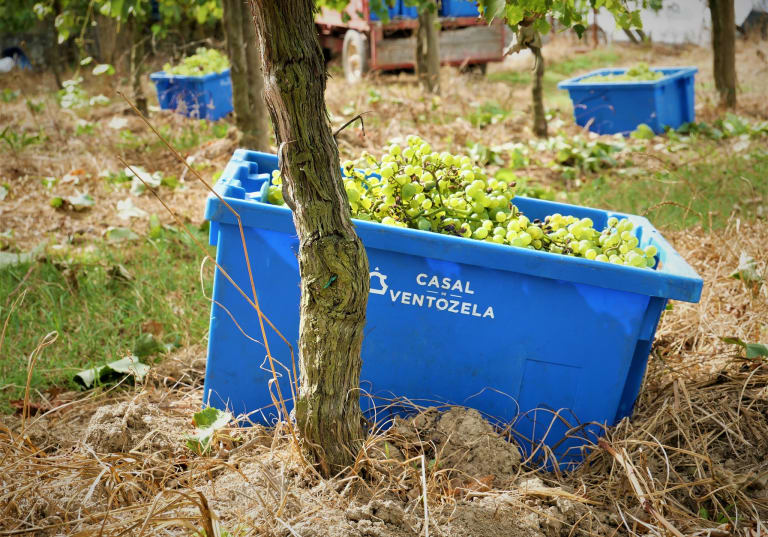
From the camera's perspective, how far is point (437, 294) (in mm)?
1944

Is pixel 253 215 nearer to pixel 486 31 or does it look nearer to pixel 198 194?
pixel 198 194

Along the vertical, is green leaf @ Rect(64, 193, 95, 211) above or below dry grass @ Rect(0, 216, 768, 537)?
above

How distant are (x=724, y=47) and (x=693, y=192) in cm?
342

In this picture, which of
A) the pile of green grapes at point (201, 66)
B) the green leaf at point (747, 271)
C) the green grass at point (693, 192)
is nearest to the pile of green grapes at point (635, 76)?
the green grass at point (693, 192)

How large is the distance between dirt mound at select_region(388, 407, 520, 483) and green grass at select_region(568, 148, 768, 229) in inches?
91.3

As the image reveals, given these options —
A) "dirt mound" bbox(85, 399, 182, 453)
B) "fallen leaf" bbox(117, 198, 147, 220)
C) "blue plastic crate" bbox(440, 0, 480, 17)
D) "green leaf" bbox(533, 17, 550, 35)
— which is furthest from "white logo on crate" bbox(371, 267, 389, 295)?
"blue plastic crate" bbox(440, 0, 480, 17)

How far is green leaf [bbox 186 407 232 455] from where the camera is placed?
1884 mm

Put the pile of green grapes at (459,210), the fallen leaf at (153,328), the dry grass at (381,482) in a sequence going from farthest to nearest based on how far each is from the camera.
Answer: the fallen leaf at (153,328), the pile of green grapes at (459,210), the dry grass at (381,482)

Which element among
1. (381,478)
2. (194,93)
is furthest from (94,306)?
(194,93)

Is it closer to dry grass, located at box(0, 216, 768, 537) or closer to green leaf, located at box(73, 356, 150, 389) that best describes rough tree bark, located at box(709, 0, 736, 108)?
dry grass, located at box(0, 216, 768, 537)

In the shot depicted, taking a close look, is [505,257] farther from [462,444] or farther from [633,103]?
[633,103]

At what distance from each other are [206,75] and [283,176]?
18.3 feet

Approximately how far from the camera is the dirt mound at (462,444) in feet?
5.98

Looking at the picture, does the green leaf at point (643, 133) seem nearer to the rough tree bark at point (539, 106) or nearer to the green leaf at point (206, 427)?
the rough tree bark at point (539, 106)
